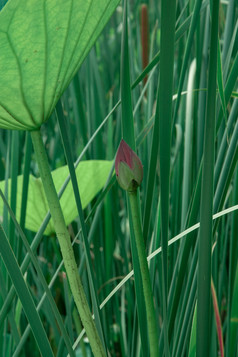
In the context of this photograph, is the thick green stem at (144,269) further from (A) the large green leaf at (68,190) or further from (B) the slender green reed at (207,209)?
(A) the large green leaf at (68,190)

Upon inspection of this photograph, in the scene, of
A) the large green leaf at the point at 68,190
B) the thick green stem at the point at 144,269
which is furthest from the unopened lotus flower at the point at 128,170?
the large green leaf at the point at 68,190

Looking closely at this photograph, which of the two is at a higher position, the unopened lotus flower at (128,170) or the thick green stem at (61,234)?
the unopened lotus flower at (128,170)

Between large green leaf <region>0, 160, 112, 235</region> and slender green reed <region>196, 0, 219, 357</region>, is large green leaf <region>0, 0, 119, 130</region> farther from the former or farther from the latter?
large green leaf <region>0, 160, 112, 235</region>

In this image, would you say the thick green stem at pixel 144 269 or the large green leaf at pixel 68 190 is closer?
the thick green stem at pixel 144 269

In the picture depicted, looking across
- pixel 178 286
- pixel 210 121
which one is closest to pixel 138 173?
pixel 210 121

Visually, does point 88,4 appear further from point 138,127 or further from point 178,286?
point 138,127

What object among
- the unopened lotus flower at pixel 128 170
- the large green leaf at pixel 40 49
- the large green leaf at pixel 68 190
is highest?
the large green leaf at pixel 40 49

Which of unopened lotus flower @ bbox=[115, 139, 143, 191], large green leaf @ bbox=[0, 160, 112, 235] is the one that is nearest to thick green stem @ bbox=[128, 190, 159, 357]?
unopened lotus flower @ bbox=[115, 139, 143, 191]
